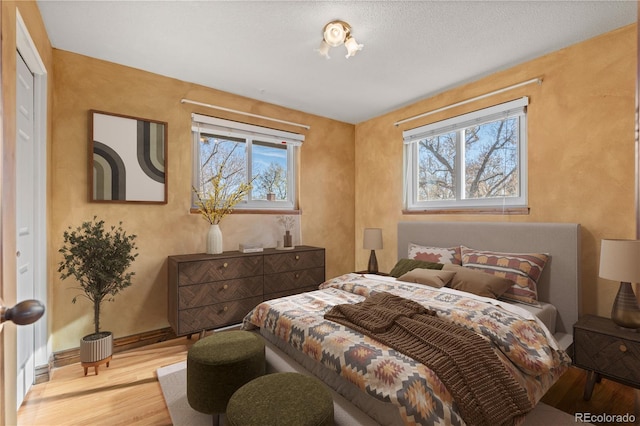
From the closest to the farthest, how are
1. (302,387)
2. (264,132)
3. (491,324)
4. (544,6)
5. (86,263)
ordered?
(302,387)
(491,324)
(544,6)
(86,263)
(264,132)

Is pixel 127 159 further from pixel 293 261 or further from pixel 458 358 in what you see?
pixel 458 358

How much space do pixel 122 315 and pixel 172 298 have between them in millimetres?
487

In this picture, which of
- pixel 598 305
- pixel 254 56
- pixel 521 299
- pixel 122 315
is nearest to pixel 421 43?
pixel 254 56

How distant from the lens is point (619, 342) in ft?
6.31

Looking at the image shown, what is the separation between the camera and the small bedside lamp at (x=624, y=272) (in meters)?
1.86

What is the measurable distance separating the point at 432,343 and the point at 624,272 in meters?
1.39

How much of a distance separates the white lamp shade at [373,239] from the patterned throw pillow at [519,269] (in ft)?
3.94

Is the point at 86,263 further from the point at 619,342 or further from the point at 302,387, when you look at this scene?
the point at 619,342

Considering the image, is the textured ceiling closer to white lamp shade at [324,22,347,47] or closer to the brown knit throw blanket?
white lamp shade at [324,22,347,47]

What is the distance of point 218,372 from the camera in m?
1.70

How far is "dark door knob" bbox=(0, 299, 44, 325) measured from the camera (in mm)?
641

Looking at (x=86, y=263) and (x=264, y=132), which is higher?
(x=264, y=132)

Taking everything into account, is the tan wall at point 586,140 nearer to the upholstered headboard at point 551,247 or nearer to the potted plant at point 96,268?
the upholstered headboard at point 551,247

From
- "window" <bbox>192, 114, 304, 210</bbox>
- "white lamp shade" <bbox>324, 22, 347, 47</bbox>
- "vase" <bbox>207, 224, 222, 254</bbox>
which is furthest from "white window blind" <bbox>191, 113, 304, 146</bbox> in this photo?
"white lamp shade" <bbox>324, 22, 347, 47</bbox>
